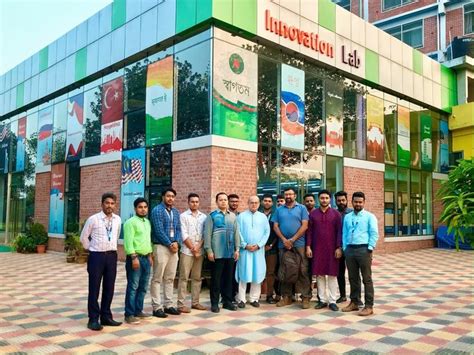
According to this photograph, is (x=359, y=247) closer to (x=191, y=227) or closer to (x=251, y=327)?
(x=251, y=327)

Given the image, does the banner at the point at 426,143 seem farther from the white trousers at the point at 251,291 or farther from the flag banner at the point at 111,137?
the white trousers at the point at 251,291

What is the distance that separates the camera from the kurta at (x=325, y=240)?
6.53 meters

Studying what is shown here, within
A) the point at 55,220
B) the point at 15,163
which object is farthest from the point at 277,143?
the point at 15,163

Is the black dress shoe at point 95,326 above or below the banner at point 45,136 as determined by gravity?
below

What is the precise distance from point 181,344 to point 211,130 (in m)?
5.54

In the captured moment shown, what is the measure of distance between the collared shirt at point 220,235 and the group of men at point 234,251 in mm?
15

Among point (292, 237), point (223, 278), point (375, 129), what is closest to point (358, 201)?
point (292, 237)

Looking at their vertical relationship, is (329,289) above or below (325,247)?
below

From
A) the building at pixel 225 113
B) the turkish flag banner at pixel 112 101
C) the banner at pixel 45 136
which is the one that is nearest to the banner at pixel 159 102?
the building at pixel 225 113

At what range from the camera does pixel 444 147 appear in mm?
17922

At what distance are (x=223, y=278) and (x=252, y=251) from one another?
23.7 inches

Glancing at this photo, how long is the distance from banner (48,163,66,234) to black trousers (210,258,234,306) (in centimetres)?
961

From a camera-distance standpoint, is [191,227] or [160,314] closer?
[160,314]

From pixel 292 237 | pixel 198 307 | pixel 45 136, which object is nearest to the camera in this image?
pixel 198 307
